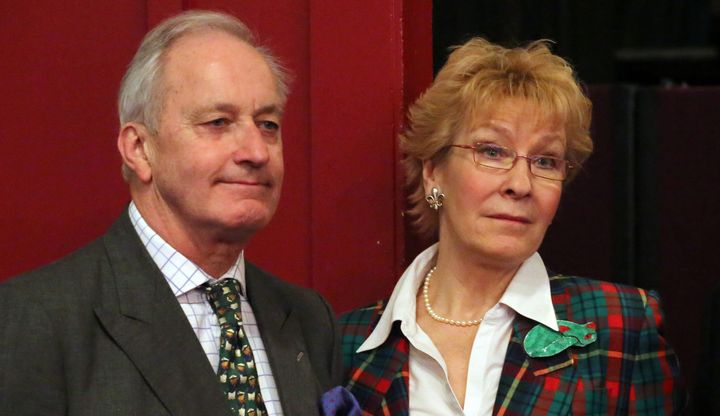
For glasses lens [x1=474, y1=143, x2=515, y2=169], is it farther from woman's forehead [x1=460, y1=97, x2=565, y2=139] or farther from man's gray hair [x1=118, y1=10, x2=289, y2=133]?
man's gray hair [x1=118, y1=10, x2=289, y2=133]

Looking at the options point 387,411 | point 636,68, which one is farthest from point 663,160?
point 387,411

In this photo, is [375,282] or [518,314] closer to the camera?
[518,314]

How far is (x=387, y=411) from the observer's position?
8.71ft

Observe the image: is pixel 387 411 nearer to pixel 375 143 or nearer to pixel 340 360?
pixel 340 360

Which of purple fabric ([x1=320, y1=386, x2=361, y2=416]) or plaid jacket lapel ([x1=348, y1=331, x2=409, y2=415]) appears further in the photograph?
plaid jacket lapel ([x1=348, y1=331, x2=409, y2=415])

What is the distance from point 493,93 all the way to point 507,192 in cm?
23

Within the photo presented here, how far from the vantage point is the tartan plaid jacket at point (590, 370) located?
255 centimetres

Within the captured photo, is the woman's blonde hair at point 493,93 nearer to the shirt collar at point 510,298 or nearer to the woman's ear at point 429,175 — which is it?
the woman's ear at point 429,175

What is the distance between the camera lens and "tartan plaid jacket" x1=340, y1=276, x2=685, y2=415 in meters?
2.55

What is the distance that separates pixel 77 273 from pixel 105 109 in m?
1.03

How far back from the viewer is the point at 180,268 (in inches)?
87.1

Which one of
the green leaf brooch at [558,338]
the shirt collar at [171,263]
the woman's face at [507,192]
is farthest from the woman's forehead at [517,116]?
the shirt collar at [171,263]

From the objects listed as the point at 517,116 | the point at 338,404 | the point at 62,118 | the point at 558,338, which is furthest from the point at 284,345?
the point at 62,118

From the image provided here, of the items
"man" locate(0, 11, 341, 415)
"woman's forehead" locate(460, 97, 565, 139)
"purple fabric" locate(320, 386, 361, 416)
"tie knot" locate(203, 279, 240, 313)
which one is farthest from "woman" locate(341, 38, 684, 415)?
"tie knot" locate(203, 279, 240, 313)
